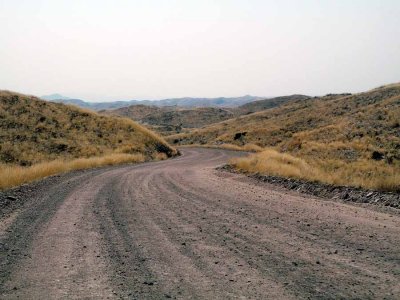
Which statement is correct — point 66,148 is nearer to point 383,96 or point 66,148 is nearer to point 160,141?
point 160,141

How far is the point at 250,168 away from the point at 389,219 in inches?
432

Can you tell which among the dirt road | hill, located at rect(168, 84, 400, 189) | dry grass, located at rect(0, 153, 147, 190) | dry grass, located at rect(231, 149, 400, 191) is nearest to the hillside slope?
dry grass, located at rect(0, 153, 147, 190)

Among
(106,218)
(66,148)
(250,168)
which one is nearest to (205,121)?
(66,148)

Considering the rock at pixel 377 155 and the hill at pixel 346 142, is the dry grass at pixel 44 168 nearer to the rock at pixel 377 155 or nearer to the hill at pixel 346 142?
the hill at pixel 346 142

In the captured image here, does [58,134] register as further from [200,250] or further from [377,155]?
[200,250]

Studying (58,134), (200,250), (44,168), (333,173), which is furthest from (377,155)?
(58,134)

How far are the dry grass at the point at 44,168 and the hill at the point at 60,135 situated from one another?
3.72ft

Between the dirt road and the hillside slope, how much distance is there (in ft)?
Result: 61.3

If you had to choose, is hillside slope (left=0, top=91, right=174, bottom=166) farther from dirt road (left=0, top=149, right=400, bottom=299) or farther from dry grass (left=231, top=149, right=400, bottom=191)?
dirt road (left=0, top=149, right=400, bottom=299)

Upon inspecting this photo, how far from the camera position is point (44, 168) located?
2033 cm

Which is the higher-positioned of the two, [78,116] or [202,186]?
[78,116]

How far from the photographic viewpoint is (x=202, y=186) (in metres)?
13.9

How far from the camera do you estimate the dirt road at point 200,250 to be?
485 centimetres

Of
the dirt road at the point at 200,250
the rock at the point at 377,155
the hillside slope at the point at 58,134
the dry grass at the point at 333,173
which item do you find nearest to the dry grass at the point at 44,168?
the hillside slope at the point at 58,134
